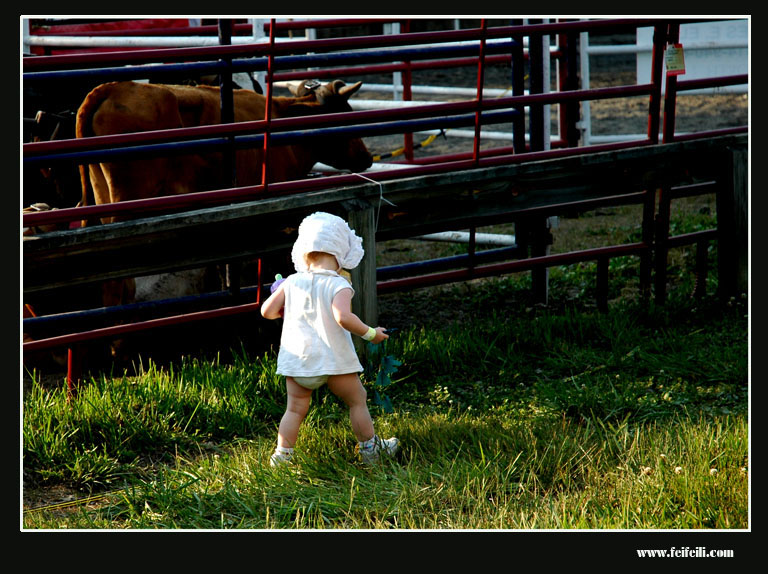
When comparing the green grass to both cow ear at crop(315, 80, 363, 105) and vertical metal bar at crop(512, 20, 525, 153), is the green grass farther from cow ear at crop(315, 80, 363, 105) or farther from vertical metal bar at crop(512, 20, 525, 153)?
cow ear at crop(315, 80, 363, 105)

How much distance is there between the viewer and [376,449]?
3.81 meters

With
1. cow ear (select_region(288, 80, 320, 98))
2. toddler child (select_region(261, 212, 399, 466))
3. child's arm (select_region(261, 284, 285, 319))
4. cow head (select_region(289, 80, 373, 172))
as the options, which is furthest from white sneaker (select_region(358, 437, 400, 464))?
cow ear (select_region(288, 80, 320, 98))

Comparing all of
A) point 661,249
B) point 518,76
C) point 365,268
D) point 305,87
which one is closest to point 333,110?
point 305,87


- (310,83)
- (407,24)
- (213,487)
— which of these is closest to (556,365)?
(213,487)

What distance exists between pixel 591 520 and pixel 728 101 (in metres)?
11.8

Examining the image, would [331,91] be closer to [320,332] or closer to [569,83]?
[569,83]

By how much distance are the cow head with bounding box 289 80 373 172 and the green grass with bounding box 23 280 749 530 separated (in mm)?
2021

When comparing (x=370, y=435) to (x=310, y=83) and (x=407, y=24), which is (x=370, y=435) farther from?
(x=407, y=24)

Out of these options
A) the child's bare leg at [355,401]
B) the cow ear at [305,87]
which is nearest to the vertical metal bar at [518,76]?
the cow ear at [305,87]

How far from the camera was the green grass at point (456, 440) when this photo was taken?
338 cm

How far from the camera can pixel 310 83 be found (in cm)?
687

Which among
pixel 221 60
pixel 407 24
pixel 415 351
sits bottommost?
pixel 415 351

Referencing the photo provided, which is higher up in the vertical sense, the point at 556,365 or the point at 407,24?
the point at 407,24

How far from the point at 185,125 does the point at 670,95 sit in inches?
120
